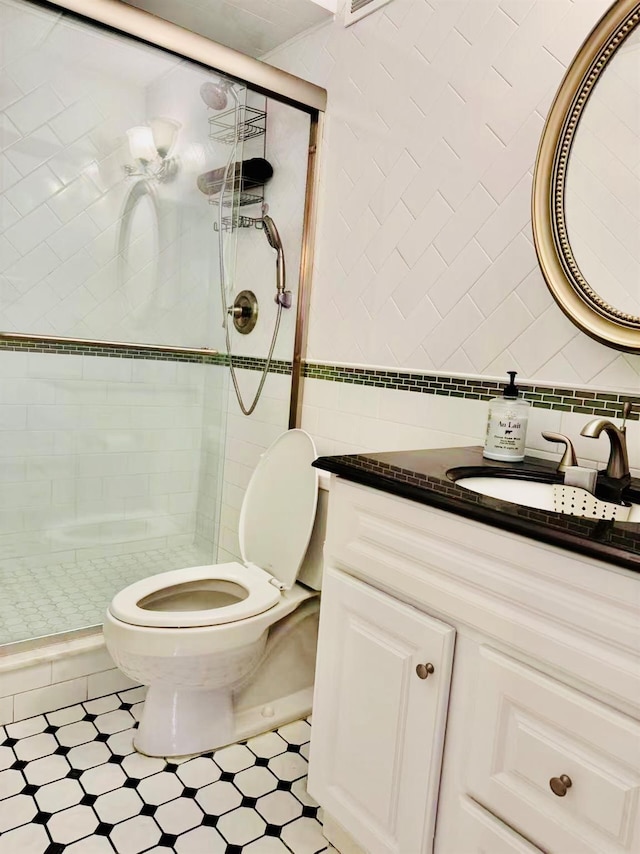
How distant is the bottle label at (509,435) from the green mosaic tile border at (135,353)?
1.00 metres

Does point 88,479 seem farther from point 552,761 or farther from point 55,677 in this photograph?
point 552,761

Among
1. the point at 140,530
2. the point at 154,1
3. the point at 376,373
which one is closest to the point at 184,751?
the point at 140,530

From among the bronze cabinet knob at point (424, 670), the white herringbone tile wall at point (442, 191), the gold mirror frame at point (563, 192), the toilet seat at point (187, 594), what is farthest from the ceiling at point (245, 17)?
the bronze cabinet knob at point (424, 670)

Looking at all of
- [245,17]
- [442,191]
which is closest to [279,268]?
[442,191]

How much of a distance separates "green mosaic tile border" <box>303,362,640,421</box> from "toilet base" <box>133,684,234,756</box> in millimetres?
1003

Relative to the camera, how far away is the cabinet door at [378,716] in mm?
1095

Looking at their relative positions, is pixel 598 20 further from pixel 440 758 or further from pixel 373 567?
pixel 440 758

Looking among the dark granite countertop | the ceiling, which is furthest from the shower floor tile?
the ceiling

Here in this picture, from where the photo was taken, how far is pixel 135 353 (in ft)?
6.72

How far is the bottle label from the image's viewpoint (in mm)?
1373

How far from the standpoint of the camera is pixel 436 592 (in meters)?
1.09

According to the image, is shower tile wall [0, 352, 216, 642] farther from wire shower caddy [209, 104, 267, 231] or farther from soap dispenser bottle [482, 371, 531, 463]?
soap dispenser bottle [482, 371, 531, 463]

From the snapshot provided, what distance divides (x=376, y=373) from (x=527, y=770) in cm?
118

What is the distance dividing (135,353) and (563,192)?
4.40 feet
